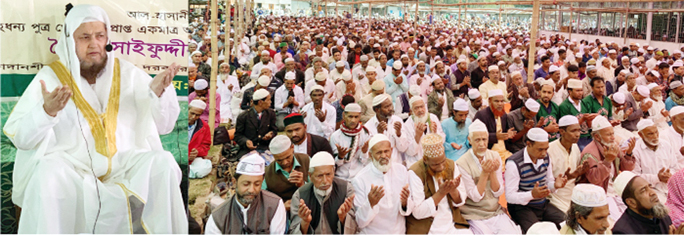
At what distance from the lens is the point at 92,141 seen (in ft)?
6.79

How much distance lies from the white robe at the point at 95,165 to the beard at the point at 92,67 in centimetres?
2

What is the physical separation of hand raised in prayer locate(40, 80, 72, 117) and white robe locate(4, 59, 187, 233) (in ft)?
0.07

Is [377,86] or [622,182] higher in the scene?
[377,86]

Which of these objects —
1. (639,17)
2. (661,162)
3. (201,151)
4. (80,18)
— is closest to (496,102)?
(661,162)

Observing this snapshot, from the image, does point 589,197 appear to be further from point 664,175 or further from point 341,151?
point 341,151

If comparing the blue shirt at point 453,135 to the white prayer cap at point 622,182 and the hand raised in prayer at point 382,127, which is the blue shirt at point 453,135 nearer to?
the hand raised in prayer at point 382,127

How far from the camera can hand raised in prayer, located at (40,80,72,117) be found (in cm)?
194

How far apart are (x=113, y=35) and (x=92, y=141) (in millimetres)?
408

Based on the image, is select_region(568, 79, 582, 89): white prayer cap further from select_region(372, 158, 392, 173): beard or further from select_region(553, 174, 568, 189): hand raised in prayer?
select_region(372, 158, 392, 173): beard

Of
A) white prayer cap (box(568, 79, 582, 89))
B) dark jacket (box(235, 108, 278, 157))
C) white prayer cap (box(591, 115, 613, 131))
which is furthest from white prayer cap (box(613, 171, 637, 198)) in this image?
dark jacket (box(235, 108, 278, 157))

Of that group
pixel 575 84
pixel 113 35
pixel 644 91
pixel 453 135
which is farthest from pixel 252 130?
pixel 644 91

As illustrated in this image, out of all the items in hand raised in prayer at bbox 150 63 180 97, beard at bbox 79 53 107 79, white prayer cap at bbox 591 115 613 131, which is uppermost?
beard at bbox 79 53 107 79

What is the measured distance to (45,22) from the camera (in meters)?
2.04

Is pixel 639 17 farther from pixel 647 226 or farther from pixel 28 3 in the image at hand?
pixel 28 3
